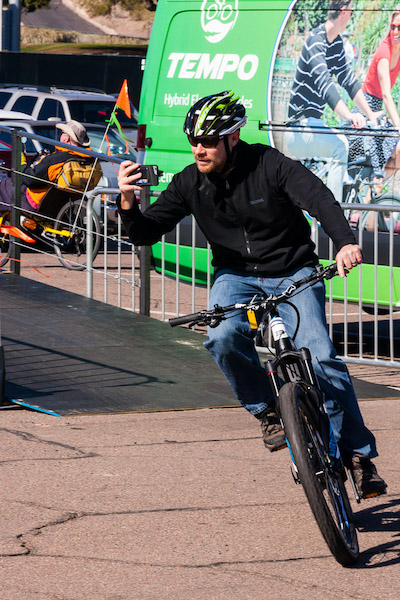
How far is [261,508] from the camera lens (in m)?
5.30

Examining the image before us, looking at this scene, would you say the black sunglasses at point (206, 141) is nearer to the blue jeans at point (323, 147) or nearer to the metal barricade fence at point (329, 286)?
the metal barricade fence at point (329, 286)

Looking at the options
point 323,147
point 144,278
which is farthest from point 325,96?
point 144,278

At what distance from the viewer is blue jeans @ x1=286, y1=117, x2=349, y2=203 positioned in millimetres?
9102

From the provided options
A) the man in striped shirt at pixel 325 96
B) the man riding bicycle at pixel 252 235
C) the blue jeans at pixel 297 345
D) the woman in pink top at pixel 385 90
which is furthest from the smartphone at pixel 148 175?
the man in striped shirt at pixel 325 96

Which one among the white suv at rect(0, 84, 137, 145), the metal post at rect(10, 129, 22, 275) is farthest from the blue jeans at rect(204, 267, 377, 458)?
the white suv at rect(0, 84, 137, 145)

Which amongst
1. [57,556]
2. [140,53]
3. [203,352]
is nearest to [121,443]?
[57,556]

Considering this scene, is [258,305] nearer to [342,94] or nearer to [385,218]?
[385,218]

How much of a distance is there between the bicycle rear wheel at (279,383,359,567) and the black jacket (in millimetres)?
786

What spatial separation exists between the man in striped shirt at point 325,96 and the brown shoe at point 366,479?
14.2 feet

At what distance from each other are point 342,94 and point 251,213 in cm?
→ 425

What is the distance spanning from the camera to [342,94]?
912cm

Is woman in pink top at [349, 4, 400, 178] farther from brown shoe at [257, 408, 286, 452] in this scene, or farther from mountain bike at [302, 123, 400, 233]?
brown shoe at [257, 408, 286, 452]

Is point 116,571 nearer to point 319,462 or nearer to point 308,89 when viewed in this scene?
point 319,462

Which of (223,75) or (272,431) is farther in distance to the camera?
(223,75)
